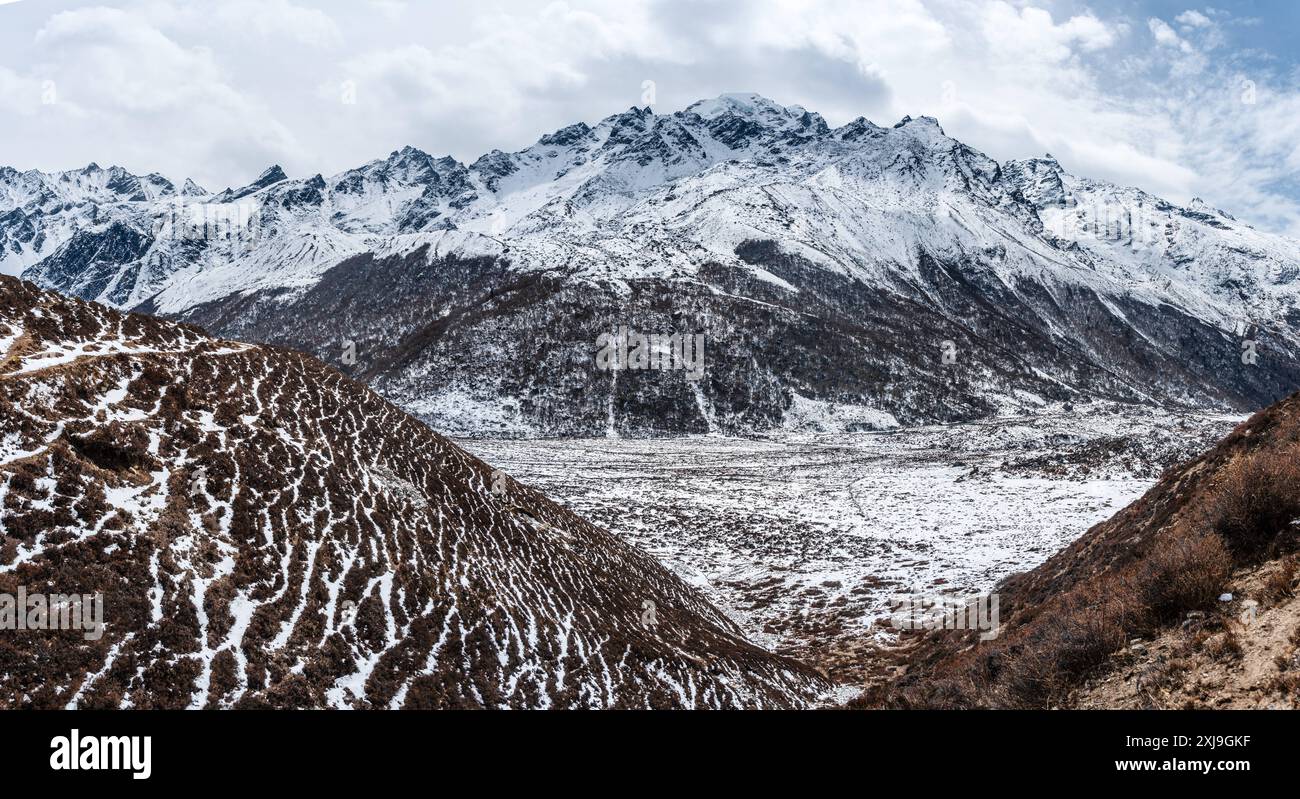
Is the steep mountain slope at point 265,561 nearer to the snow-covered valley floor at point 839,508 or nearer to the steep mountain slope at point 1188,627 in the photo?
the steep mountain slope at point 1188,627

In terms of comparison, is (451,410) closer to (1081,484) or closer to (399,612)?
(1081,484)

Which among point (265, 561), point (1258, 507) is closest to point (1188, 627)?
point (1258, 507)

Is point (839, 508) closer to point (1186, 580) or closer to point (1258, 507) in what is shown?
point (1258, 507)

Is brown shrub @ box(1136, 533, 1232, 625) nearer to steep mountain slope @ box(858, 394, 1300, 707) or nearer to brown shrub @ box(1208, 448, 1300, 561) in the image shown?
steep mountain slope @ box(858, 394, 1300, 707)

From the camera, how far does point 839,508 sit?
48.3 meters

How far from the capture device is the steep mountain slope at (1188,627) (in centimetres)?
772

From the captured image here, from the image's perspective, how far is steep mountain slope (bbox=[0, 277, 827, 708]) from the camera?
458 inches

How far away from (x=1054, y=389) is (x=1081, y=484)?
332ft

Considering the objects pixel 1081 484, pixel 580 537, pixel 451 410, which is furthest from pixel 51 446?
pixel 451 410

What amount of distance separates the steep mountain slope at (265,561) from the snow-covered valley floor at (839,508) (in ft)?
31.0

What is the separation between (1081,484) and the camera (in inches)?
1955

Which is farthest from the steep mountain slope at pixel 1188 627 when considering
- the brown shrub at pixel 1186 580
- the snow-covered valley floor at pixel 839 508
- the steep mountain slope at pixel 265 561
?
the snow-covered valley floor at pixel 839 508
